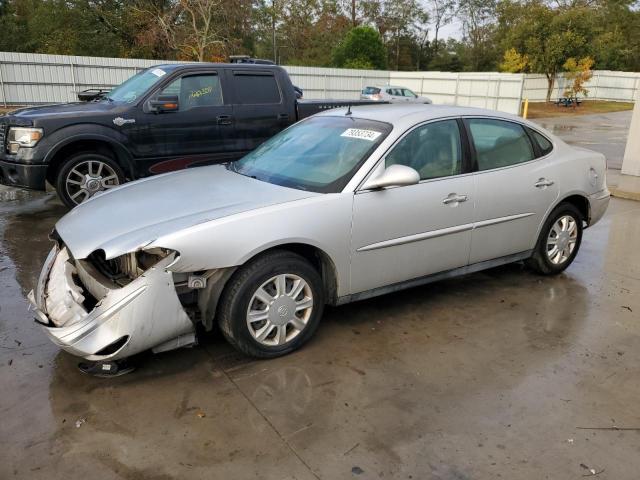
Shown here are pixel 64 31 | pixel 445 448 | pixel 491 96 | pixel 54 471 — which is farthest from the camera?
pixel 64 31

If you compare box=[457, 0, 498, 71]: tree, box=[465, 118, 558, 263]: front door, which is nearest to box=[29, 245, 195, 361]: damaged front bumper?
box=[465, 118, 558, 263]: front door

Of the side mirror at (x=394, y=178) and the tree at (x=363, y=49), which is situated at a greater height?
the tree at (x=363, y=49)

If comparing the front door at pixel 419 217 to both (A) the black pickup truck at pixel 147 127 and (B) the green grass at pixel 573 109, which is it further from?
(B) the green grass at pixel 573 109

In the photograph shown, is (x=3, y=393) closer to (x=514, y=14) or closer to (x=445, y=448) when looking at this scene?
(x=445, y=448)

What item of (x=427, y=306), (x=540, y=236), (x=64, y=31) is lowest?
(x=427, y=306)

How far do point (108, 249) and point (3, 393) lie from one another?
106cm

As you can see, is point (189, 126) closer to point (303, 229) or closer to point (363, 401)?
point (303, 229)

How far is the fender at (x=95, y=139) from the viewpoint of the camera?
656 cm

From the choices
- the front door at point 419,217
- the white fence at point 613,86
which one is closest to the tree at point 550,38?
the white fence at point 613,86

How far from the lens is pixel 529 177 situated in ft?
15.7

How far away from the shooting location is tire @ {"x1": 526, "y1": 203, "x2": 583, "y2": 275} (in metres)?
5.09

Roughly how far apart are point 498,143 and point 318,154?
5.30 ft

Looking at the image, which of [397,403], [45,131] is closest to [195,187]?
[397,403]

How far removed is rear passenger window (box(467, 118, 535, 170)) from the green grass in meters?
29.4
